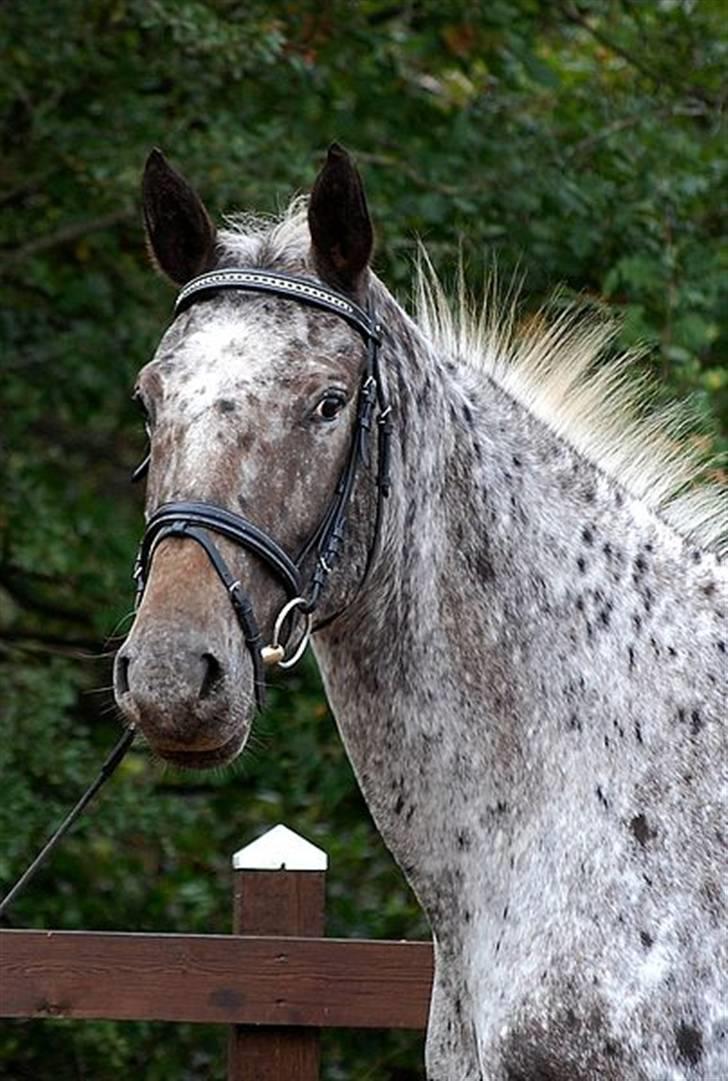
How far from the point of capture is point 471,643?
10.9ft

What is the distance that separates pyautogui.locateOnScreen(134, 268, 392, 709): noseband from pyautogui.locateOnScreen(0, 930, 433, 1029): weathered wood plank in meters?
1.75

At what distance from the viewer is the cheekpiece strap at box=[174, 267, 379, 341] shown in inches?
126

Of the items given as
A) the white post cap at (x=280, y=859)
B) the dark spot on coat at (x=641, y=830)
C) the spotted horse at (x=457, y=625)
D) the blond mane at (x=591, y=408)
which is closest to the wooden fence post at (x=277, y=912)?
the white post cap at (x=280, y=859)

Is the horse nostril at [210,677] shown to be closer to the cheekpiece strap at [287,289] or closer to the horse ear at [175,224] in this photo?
the cheekpiece strap at [287,289]

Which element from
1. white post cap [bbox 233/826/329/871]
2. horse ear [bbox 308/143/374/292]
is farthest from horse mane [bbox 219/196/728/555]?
white post cap [bbox 233/826/329/871]

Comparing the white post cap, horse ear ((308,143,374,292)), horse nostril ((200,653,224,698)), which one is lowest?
the white post cap

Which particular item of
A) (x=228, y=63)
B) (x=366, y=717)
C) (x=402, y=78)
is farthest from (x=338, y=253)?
(x=402, y=78)

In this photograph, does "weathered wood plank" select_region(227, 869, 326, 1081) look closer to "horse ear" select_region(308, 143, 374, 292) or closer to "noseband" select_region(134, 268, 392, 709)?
"noseband" select_region(134, 268, 392, 709)

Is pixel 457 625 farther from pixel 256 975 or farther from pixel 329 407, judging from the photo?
pixel 256 975

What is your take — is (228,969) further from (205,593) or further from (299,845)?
(205,593)

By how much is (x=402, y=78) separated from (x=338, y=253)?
3883 millimetres

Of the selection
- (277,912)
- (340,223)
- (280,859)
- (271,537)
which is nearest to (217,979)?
(277,912)

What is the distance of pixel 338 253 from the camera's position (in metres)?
3.28

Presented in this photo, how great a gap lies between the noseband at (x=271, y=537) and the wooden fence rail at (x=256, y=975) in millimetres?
1712
